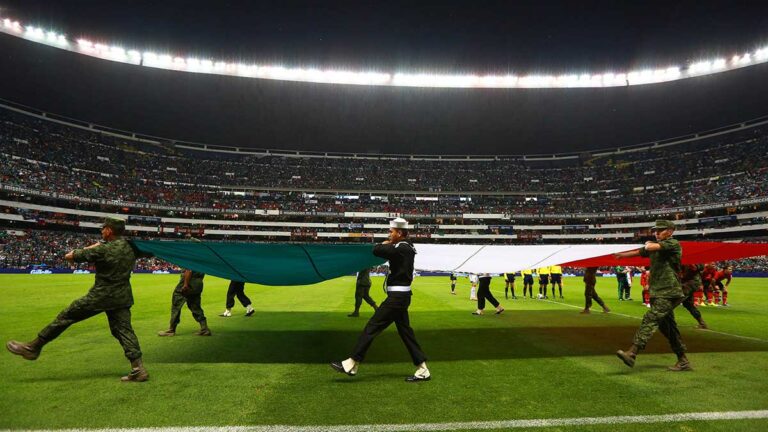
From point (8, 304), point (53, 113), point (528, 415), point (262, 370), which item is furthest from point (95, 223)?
point (528, 415)

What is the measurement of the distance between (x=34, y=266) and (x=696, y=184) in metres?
87.3

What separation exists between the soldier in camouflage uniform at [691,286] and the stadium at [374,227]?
10 centimetres

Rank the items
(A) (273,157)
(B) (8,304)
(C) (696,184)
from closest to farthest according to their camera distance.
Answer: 1. (B) (8,304)
2. (C) (696,184)
3. (A) (273,157)

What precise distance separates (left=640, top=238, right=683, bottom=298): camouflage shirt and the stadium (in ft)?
0.14

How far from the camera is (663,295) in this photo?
5973 mm

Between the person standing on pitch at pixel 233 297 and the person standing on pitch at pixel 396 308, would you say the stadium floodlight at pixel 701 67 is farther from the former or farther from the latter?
the person standing on pitch at pixel 396 308

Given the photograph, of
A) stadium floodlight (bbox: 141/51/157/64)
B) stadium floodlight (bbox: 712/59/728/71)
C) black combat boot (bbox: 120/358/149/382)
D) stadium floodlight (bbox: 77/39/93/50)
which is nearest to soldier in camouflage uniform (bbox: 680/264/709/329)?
black combat boot (bbox: 120/358/149/382)

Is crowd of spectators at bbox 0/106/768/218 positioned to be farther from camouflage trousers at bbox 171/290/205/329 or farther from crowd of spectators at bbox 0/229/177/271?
camouflage trousers at bbox 171/290/205/329

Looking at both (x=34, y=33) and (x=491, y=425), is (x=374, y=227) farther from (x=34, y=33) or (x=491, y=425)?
(x=491, y=425)

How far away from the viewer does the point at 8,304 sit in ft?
44.6

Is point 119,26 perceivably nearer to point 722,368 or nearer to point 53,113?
point 53,113

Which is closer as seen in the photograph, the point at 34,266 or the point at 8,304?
the point at 8,304

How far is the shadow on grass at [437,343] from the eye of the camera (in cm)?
707

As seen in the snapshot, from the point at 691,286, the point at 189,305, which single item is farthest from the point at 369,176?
the point at 691,286
